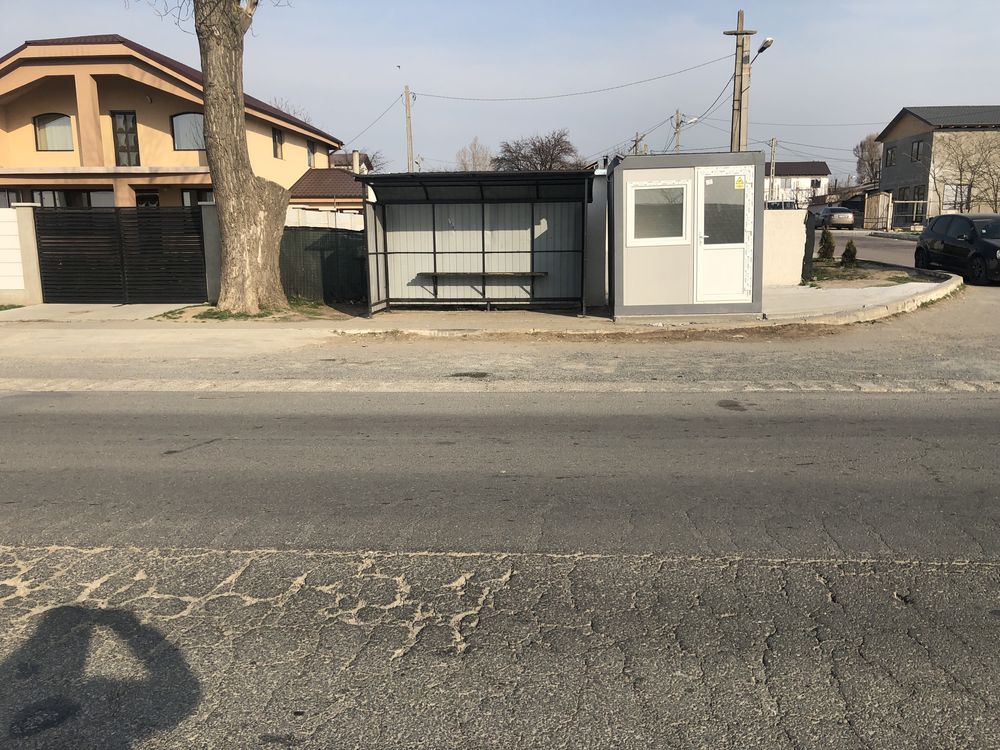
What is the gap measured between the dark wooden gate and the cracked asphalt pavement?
35.6 ft

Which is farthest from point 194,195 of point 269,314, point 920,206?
point 920,206

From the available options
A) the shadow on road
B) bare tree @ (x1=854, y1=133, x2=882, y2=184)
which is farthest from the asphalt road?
bare tree @ (x1=854, y1=133, x2=882, y2=184)

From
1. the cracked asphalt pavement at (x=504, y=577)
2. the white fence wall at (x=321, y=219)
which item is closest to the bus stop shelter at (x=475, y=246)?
the white fence wall at (x=321, y=219)

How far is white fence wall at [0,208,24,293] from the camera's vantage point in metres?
18.5

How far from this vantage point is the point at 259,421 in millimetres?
7836

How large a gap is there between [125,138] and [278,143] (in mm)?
5818

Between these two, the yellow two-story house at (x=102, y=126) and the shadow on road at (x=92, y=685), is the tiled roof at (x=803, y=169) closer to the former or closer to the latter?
the yellow two-story house at (x=102, y=126)

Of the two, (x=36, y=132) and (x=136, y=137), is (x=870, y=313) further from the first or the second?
(x=36, y=132)

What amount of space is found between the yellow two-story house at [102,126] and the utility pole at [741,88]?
55.8 ft

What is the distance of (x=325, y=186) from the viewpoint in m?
33.3

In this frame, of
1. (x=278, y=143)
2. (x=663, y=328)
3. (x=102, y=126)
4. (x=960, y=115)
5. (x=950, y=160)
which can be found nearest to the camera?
(x=663, y=328)

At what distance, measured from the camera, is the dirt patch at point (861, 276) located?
62.4 feet

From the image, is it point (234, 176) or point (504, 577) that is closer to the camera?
point (504, 577)

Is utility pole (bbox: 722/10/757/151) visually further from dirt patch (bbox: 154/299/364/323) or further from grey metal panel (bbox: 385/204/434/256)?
dirt patch (bbox: 154/299/364/323)
